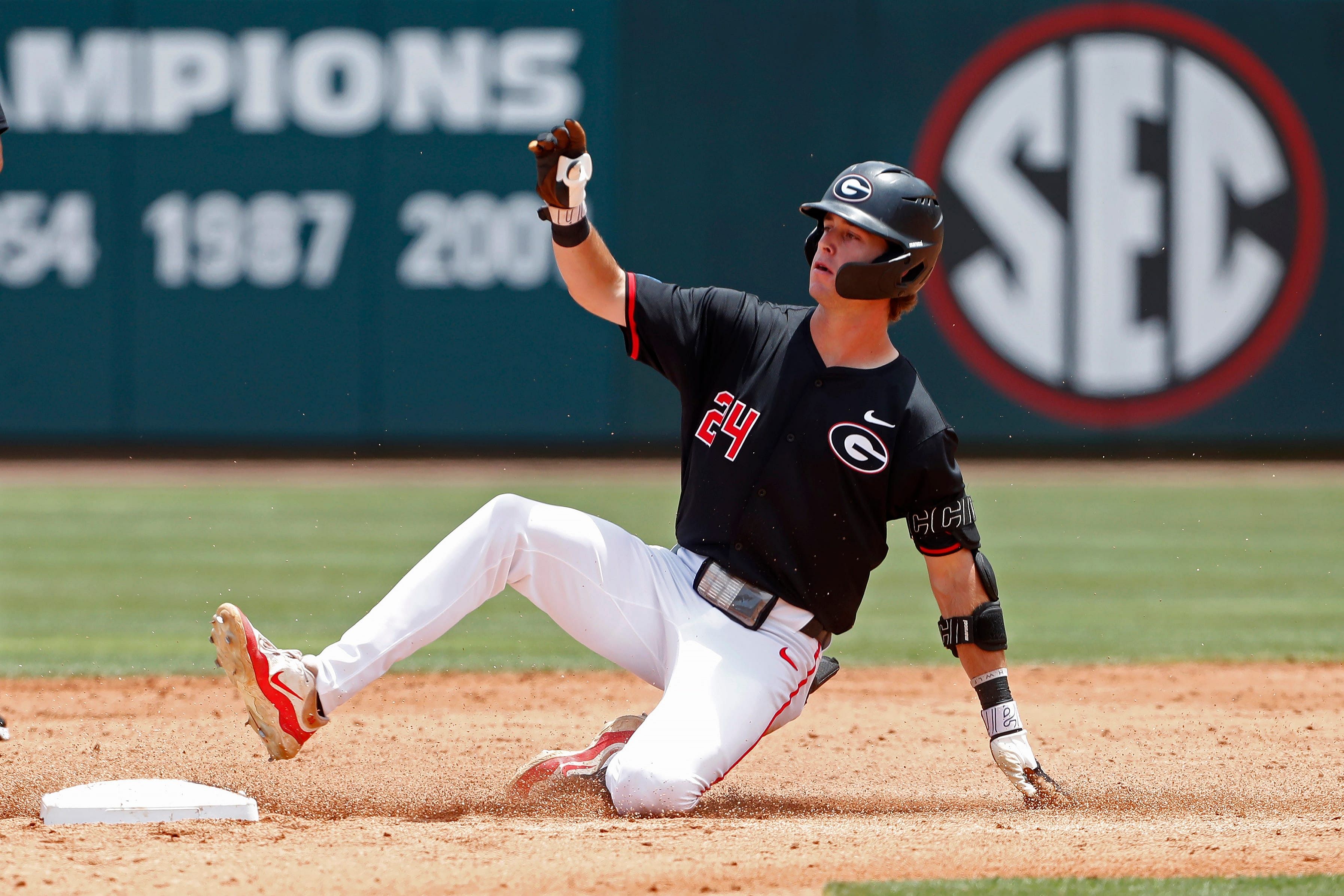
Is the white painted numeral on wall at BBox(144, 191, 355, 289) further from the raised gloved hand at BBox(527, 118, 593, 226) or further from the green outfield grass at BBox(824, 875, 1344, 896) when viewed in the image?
the green outfield grass at BBox(824, 875, 1344, 896)

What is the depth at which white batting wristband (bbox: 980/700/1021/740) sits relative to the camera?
157 inches

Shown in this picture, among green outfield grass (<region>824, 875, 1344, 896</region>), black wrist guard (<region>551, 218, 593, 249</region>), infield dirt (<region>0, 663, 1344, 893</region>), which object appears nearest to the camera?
green outfield grass (<region>824, 875, 1344, 896</region>)

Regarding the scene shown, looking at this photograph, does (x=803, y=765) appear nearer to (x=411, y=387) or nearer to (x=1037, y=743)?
(x=1037, y=743)

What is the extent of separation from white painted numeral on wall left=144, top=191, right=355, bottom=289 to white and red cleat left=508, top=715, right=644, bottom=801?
1032 cm

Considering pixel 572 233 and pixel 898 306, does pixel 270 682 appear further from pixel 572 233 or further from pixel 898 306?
pixel 898 306

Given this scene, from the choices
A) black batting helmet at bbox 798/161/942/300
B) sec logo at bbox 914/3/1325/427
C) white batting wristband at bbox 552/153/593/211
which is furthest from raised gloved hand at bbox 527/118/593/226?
sec logo at bbox 914/3/1325/427

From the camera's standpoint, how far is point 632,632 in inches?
160

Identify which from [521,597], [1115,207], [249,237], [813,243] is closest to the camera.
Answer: [813,243]

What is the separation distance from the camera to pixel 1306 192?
1434 cm

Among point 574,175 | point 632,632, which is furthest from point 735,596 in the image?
point 574,175

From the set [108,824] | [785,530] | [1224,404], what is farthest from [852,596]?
[1224,404]

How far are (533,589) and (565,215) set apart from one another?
920 mm

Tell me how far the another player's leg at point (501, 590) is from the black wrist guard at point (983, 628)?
696 mm

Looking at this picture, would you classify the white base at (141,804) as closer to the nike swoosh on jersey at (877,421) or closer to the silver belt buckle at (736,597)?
the silver belt buckle at (736,597)
